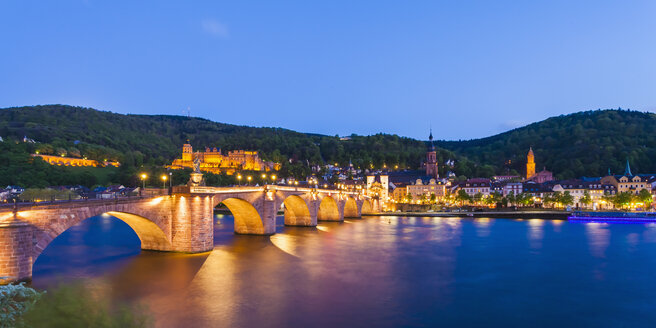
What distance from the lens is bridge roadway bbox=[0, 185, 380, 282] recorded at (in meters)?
17.0

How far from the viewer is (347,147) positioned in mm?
173750

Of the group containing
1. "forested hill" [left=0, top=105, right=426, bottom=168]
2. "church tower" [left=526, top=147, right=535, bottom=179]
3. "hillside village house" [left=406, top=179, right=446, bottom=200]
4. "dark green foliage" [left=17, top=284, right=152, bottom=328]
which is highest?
"forested hill" [left=0, top=105, right=426, bottom=168]

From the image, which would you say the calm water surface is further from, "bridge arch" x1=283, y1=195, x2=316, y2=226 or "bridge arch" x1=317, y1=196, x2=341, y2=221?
"bridge arch" x1=317, y1=196, x2=341, y2=221

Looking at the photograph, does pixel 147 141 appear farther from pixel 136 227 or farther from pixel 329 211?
pixel 136 227

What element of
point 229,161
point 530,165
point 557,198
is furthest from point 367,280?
point 229,161

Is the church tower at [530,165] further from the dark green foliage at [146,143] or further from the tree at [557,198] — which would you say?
the tree at [557,198]

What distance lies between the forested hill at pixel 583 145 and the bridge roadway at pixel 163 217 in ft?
291

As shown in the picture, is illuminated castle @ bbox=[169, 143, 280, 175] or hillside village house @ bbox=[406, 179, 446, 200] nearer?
hillside village house @ bbox=[406, 179, 446, 200]

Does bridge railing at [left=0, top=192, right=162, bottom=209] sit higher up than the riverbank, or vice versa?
bridge railing at [left=0, top=192, right=162, bottom=209]

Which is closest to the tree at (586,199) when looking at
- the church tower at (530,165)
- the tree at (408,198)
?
the tree at (408,198)

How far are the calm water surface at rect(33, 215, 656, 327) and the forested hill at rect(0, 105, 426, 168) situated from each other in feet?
253

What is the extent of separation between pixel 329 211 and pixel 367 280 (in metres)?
36.6

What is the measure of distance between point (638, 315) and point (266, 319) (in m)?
14.8

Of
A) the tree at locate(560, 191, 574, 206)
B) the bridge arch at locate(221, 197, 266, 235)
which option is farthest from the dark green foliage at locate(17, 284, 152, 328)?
the tree at locate(560, 191, 574, 206)
